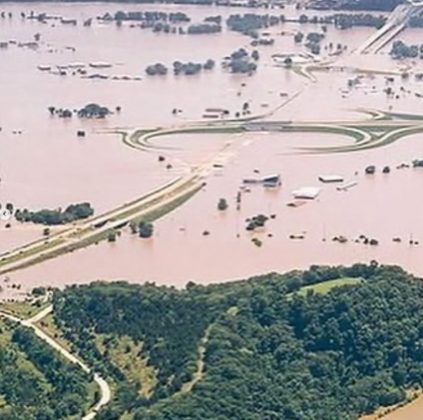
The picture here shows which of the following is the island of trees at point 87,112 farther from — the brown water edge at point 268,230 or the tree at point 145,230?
the tree at point 145,230

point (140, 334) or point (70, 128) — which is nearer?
point (140, 334)

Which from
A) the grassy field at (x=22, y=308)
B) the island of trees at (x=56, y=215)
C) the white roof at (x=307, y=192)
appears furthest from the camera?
the white roof at (x=307, y=192)

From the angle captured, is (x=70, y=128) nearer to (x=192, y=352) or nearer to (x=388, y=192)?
(x=388, y=192)

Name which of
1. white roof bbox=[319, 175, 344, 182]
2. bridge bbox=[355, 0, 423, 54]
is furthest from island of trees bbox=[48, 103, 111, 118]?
bridge bbox=[355, 0, 423, 54]

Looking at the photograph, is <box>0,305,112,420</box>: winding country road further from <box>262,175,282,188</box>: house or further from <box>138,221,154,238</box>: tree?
<box>262,175,282,188</box>: house

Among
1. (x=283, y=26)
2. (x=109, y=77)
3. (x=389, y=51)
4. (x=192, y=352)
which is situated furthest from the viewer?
(x=283, y=26)

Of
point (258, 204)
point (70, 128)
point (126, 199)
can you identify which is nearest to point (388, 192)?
point (258, 204)

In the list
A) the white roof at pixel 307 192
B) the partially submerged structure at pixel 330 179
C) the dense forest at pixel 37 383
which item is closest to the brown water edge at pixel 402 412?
the dense forest at pixel 37 383
